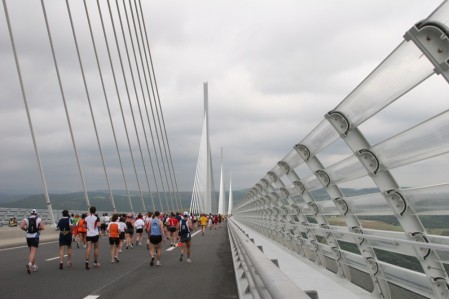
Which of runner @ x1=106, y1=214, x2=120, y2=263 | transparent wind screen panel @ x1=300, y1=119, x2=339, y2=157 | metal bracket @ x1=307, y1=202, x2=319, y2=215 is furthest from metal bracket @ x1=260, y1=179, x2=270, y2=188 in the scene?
transparent wind screen panel @ x1=300, y1=119, x2=339, y2=157

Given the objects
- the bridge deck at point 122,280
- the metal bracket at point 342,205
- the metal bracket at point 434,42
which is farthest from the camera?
the bridge deck at point 122,280

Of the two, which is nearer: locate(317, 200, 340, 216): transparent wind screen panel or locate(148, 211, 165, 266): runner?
locate(317, 200, 340, 216): transparent wind screen panel

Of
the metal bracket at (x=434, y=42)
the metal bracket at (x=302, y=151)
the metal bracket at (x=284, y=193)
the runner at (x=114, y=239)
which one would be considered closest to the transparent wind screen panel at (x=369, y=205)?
the metal bracket at (x=302, y=151)

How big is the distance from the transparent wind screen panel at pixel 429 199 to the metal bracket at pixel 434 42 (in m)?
1.08

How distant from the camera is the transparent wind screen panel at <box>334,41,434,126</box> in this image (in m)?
3.92

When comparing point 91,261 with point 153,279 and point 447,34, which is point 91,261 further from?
point 447,34

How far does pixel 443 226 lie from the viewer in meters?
4.25

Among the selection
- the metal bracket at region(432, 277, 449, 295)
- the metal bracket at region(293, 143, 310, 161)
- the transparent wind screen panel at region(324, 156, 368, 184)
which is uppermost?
the metal bracket at region(293, 143, 310, 161)

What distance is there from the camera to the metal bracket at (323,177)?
24.0ft

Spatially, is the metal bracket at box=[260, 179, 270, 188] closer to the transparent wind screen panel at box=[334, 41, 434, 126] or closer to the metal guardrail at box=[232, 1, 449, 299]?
the metal guardrail at box=[232, 1, 449, 299]

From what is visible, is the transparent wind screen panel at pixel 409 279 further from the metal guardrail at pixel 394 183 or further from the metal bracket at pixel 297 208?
the metal bracket at pixel 297 208

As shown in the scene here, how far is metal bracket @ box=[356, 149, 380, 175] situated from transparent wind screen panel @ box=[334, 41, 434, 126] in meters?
0.34

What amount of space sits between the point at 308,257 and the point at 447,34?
7.80m

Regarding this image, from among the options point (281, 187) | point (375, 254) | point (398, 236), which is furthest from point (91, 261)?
point (398, 236)
